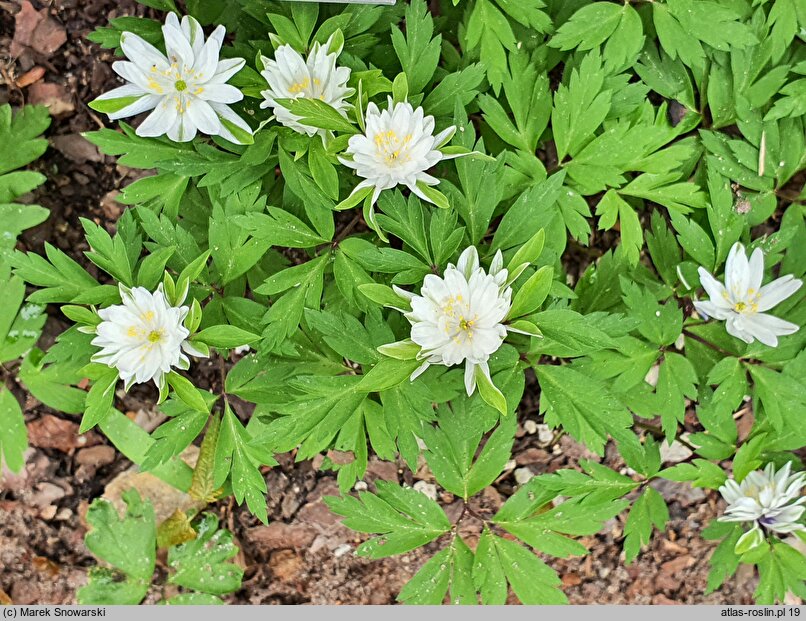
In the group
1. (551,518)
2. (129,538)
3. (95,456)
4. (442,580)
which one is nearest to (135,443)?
(95,456)

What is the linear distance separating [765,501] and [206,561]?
188 centimetres

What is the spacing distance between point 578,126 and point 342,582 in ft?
5.79

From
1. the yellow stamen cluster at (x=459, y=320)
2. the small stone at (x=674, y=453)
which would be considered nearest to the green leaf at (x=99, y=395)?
the yellow stamen cluster at (x=459, y=320)

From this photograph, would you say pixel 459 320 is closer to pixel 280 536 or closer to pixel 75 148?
pixel 280 536

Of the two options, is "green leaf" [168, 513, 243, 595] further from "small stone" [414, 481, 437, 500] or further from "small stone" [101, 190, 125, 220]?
"small stone" [101, 190, 125, 220]

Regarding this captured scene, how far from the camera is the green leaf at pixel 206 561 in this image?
219cm

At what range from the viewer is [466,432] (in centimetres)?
193

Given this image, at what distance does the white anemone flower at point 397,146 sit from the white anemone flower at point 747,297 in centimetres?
90

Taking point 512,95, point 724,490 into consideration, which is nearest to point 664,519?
point 724,490

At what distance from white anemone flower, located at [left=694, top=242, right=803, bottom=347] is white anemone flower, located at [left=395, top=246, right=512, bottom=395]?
0.71m

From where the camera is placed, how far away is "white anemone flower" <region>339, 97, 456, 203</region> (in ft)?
5.36

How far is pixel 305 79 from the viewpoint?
1.70 m

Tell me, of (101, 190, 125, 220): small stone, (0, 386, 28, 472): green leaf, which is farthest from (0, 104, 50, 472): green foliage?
(101, 190, 125, 220): small stone

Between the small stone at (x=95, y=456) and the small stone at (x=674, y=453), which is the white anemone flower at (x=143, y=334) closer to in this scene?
the small stone at (x=95, y=456)
